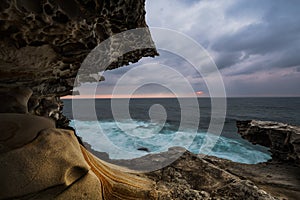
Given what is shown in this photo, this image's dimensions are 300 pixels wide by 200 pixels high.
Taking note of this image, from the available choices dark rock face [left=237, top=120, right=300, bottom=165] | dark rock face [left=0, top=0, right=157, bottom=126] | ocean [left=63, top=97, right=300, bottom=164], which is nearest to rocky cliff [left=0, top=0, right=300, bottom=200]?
dark rock face [left=0, top=0, right=157, bottom=126]

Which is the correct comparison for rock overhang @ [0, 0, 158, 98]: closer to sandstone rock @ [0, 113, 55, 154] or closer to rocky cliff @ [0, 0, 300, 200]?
rocky cliff @ [0, 0, 300, 200]

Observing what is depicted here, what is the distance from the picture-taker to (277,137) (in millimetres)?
8312

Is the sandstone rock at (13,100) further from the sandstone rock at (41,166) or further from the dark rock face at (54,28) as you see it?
the sandstone rock at (41,166)

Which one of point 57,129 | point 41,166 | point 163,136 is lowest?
point 163,136

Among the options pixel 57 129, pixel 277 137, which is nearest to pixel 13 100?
pixel 57 129

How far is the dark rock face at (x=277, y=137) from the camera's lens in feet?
24.9

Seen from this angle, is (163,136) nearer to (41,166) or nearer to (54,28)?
(41,166)

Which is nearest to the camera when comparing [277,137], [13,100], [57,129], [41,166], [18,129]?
[41,166]

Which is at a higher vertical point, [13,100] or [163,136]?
[13,100]

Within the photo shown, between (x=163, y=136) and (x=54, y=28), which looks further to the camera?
(x=163, y=136)

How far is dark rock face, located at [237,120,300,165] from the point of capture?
759 cm

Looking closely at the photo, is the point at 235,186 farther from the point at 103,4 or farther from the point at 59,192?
the point at 103,4

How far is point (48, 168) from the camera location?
2.23 metres

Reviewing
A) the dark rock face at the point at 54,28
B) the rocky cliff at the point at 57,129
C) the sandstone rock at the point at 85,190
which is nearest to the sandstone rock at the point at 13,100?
the rocky cliff at the point at 57,129
